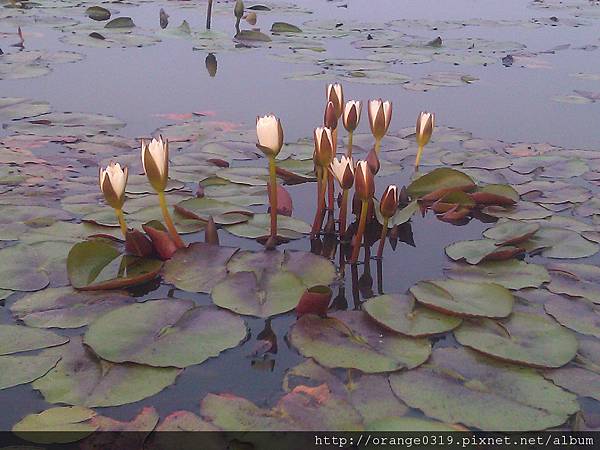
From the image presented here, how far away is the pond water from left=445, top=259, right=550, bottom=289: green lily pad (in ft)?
0.04

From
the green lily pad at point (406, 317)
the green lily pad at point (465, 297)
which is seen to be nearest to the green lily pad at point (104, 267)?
the green lily pad at point (406, 317)

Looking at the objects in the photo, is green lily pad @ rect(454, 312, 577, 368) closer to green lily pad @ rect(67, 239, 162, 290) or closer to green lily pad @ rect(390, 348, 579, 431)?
green lily pad @ rect(390, 348, 579, 431)

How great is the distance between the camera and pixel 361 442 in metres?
1.20

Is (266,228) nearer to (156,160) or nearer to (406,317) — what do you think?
(156,160)

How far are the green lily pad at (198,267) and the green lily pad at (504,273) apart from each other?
0.65 meters

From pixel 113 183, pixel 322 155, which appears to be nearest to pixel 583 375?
pixel 322 155

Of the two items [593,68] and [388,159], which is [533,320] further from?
[593,68]

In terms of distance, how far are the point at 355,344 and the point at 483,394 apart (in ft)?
0.99

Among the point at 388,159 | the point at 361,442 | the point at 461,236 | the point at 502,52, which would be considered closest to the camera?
the point at 361,442

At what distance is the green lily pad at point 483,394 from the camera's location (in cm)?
127

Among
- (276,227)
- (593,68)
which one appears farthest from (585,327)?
(593,68)

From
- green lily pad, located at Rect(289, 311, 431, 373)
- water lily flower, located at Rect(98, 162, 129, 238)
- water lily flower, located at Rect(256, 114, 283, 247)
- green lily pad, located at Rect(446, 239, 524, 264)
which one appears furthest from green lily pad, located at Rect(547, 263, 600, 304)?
water lily flower, located at Rect(98, 162, 129, 238)

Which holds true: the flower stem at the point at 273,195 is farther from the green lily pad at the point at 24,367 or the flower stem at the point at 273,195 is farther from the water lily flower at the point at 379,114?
the green lily pad at the point at 24,367

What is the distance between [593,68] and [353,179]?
326 cm
